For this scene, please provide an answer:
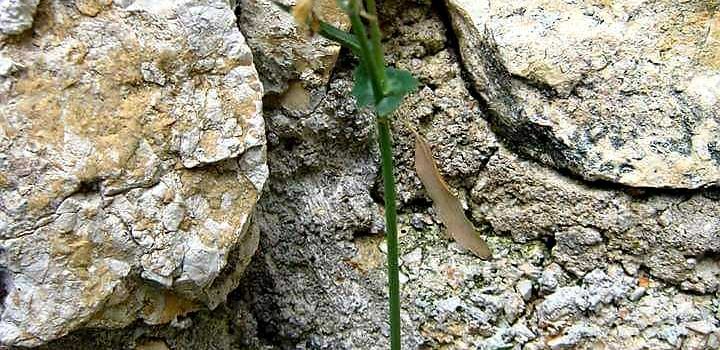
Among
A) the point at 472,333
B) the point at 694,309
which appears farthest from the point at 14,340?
the point at 694,309

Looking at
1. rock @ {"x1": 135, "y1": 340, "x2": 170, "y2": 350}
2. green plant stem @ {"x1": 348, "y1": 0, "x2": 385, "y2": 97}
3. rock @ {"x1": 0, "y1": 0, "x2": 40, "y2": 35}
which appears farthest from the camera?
rock @ {"x1": 135, "y1": 340, "x2": 170, "y2": 350}

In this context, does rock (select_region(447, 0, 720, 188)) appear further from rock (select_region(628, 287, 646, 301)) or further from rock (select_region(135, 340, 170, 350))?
rock (select_region(135, 340, 170, 350))

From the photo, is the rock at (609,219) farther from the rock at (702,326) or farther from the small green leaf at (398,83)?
the small green leaf at (398,83)

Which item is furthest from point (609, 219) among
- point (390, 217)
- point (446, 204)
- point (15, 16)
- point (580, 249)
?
point (15, 16)

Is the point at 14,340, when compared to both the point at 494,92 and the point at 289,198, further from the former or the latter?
the point at 494,92

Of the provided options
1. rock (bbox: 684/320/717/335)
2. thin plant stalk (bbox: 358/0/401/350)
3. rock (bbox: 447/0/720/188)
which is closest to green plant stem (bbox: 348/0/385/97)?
thin plant stalk (bbox: 358/0/401/350)

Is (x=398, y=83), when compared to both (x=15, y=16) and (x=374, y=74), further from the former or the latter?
(x=15, y=16)

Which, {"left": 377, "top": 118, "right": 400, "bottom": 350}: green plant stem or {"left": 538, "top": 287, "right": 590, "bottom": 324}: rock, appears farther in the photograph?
{"left": 538, "top": 287, "right": 590, "bottom": 324}: rock
